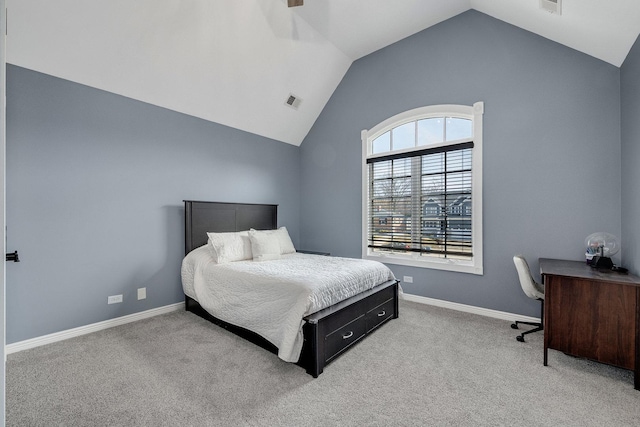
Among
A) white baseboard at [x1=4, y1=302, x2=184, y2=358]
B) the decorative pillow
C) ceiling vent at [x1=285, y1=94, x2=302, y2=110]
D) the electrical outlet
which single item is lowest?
white baseboard at [x1=4, y1=302, x2=184, y2=358]

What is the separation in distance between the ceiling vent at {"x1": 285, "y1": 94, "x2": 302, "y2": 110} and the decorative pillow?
2.13 metres

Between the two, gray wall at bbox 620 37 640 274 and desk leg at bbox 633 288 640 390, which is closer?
desk leg at bbox 633 288 640 390

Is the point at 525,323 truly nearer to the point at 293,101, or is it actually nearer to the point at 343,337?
the point at 343,337

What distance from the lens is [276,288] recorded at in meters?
2.38

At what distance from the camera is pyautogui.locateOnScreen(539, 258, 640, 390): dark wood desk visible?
1.98 metres

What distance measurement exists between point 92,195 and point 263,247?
1.84 m

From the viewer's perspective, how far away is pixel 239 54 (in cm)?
340

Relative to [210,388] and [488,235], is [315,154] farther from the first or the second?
[210,388]

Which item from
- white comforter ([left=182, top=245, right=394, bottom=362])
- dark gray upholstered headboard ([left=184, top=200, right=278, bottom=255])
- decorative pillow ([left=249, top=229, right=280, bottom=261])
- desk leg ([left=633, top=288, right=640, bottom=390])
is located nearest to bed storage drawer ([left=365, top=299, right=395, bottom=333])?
white comforter ([left=182, top=245, right=394, bottom=362])

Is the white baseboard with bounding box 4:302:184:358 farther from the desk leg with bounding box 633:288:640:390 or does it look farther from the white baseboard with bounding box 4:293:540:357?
the desk leg with bounding box 633:288:640:390

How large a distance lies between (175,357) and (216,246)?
122 centimetres

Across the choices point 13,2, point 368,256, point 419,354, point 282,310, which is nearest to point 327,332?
point 282,310

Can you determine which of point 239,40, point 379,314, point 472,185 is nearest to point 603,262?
point 472,185

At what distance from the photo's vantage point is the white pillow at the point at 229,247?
322cm
